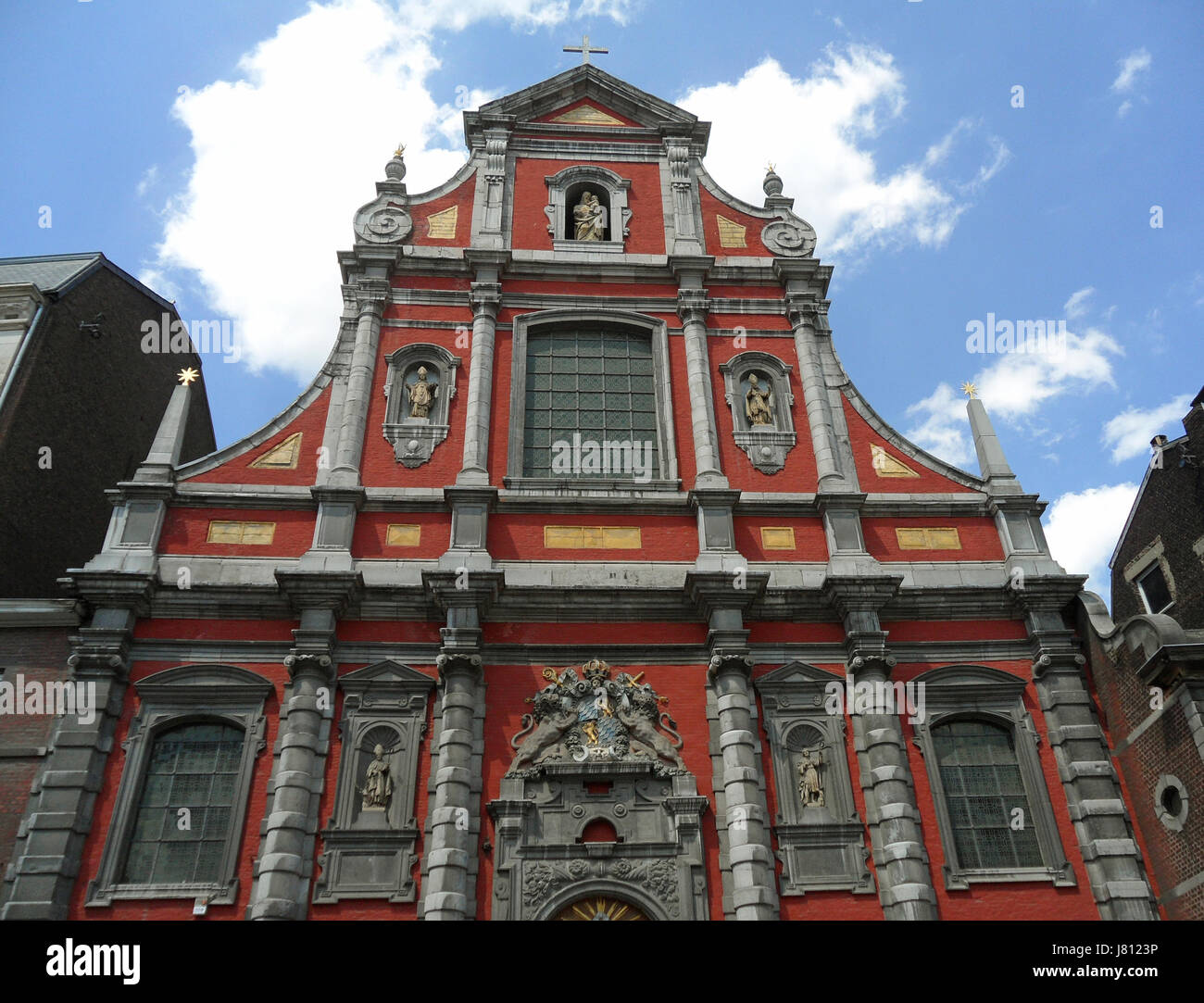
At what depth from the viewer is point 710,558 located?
14.2m

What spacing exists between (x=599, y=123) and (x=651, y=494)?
8.88m

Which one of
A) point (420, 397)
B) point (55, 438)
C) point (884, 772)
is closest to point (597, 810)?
point (884, 772)

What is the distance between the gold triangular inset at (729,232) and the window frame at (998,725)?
8.82 metres

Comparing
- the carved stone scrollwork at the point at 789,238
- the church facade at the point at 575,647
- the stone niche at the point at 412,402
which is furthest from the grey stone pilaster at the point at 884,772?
the carved stone scrollwork at the point at 789,238

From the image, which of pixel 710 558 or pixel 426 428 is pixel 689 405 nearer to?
pixel 710 558

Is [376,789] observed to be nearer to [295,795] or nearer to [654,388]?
[295,795]

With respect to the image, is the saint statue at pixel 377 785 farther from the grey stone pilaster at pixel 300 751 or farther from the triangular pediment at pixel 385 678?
the triangular pediment at pixel 385 678

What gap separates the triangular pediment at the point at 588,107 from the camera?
1952 cm

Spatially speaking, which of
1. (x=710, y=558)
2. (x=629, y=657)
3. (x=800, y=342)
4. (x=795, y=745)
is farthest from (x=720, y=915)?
(x=800, y=342)

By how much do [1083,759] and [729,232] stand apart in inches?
428

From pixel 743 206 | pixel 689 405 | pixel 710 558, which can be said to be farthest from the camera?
pixel 743 206

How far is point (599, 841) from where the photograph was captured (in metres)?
12.4

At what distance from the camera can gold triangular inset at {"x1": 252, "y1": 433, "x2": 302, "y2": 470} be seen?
15.2 m

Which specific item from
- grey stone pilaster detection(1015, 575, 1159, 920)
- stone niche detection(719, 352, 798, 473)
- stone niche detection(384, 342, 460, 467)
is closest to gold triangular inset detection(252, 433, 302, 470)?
stone niche detection(384, 342, 460, 467)
